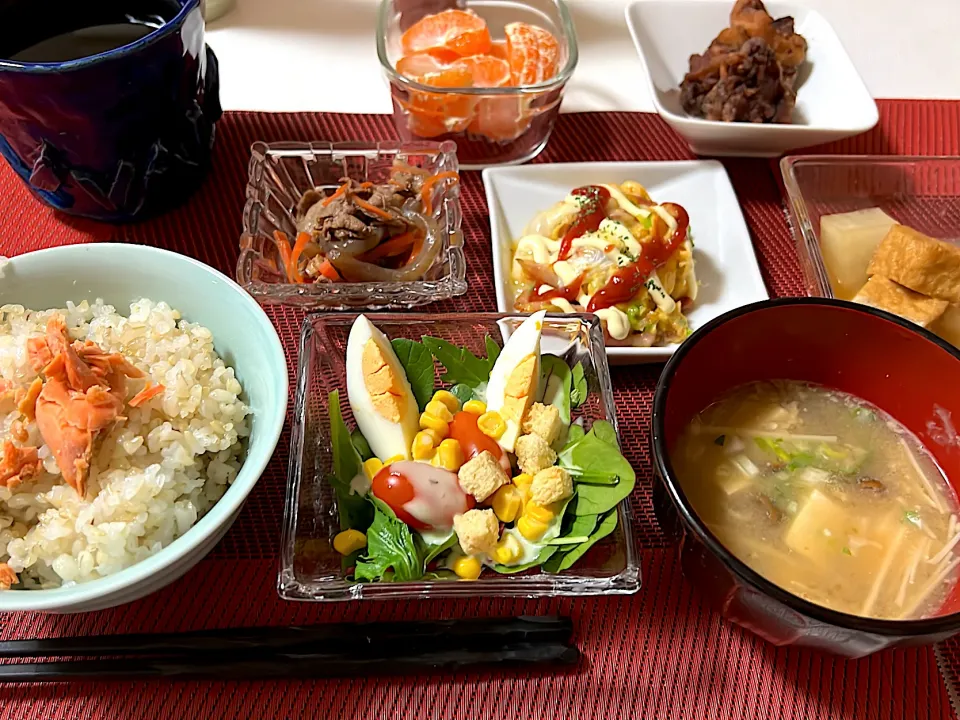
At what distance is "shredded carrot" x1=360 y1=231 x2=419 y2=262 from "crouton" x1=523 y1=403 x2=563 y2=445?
1.45 feet

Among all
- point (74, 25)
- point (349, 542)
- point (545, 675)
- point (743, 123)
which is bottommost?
point (545, 675)

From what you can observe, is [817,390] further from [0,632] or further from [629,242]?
[0,632]

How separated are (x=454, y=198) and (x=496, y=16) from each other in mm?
553

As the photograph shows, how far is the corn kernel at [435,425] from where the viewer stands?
1.01 meters

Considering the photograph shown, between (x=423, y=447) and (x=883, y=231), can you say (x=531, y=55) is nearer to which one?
(x=883, y=231)

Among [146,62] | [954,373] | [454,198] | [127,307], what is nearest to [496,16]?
[454,198]

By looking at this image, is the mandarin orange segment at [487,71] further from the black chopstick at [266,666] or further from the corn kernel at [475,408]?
the black chopstick at [266,666]

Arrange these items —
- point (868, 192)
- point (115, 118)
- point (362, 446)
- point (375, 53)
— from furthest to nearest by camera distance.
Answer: point (375, 53), point (868, 192), point (115, 118), point (362, 446)

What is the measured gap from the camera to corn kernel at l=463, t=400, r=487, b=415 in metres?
1.05

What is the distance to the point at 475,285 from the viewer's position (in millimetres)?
1350

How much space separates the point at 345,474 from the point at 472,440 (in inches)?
6.8

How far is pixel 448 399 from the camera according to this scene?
3.48ft

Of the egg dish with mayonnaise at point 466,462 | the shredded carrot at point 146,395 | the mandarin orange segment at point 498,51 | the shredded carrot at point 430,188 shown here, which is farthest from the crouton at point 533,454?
the mandarin orange segment at point 498,51

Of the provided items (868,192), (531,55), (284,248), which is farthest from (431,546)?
(868,192)
